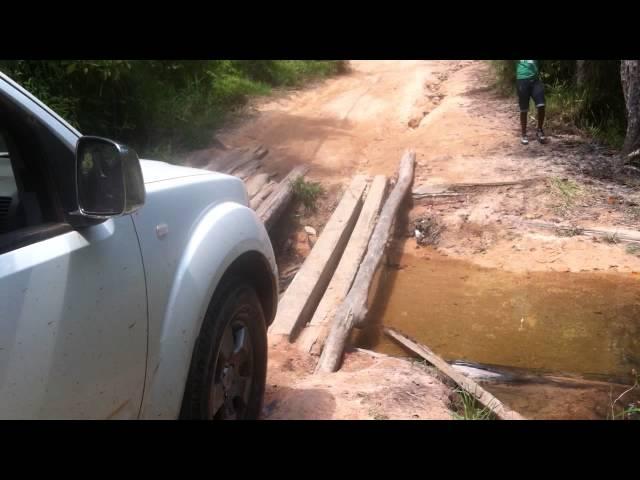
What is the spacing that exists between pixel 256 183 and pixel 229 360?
585 cm

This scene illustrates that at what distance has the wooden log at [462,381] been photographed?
382cm

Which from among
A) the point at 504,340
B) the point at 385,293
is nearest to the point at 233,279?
the point at 504,340

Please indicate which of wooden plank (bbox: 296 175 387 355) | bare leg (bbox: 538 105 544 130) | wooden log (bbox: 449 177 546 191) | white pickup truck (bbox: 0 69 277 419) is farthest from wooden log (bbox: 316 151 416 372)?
bare leg (bbox: 538 105 544 130)

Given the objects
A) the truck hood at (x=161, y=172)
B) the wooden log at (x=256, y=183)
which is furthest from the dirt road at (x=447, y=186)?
the truck hood at (x=161, y=172)

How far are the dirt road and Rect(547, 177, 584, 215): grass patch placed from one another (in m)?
0.02

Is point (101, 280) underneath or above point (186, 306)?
above

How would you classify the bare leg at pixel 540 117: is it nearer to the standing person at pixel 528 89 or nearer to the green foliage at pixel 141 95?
the standing person at pixel 528 89

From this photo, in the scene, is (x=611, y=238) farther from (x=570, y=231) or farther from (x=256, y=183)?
(x=256, y=183)

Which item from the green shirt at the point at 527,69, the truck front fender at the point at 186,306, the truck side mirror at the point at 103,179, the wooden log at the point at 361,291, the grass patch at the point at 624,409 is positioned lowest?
the grass patch at the point at 624,409

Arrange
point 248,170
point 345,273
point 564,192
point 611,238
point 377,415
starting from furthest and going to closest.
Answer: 1. point 248,170
2. point 564,192
3. point 611,238
4. point 345,273
5. point 377,415

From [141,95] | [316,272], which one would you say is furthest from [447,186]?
[141,95]

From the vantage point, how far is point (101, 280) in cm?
171

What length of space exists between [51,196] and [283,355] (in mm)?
2824

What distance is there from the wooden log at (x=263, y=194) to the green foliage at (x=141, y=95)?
6.24 feet
